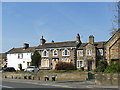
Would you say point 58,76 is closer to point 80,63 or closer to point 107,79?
point 107,79

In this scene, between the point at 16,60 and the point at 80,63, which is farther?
the point at 16,60

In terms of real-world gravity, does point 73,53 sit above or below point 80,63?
above

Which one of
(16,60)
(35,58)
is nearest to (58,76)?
(35,58)

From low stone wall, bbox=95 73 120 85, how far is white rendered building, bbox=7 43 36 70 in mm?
40379

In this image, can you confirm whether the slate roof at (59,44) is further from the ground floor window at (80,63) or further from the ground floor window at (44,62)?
the ground floor window at (80,63)

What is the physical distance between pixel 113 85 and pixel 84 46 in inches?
1146

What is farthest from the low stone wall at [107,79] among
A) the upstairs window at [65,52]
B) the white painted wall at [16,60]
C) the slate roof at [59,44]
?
the white painted wall at [16,60]

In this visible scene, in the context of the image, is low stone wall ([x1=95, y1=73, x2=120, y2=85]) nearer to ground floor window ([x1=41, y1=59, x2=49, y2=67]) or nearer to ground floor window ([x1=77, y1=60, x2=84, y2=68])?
ground floor window ([x1=77, y1=60, x2=84, y2=68])

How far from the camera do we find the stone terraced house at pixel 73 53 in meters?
44.4

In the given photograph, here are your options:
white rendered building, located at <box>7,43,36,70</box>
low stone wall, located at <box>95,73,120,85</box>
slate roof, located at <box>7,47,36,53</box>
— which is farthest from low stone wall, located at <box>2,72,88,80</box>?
slate roof, located at <box>7,47,36,53</box>

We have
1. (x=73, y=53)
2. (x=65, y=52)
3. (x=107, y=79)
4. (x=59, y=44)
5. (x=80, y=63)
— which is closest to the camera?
(x=107, y=79)

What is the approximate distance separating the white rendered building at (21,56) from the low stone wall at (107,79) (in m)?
40.4

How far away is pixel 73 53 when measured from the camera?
160 feet

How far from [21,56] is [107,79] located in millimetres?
44430
